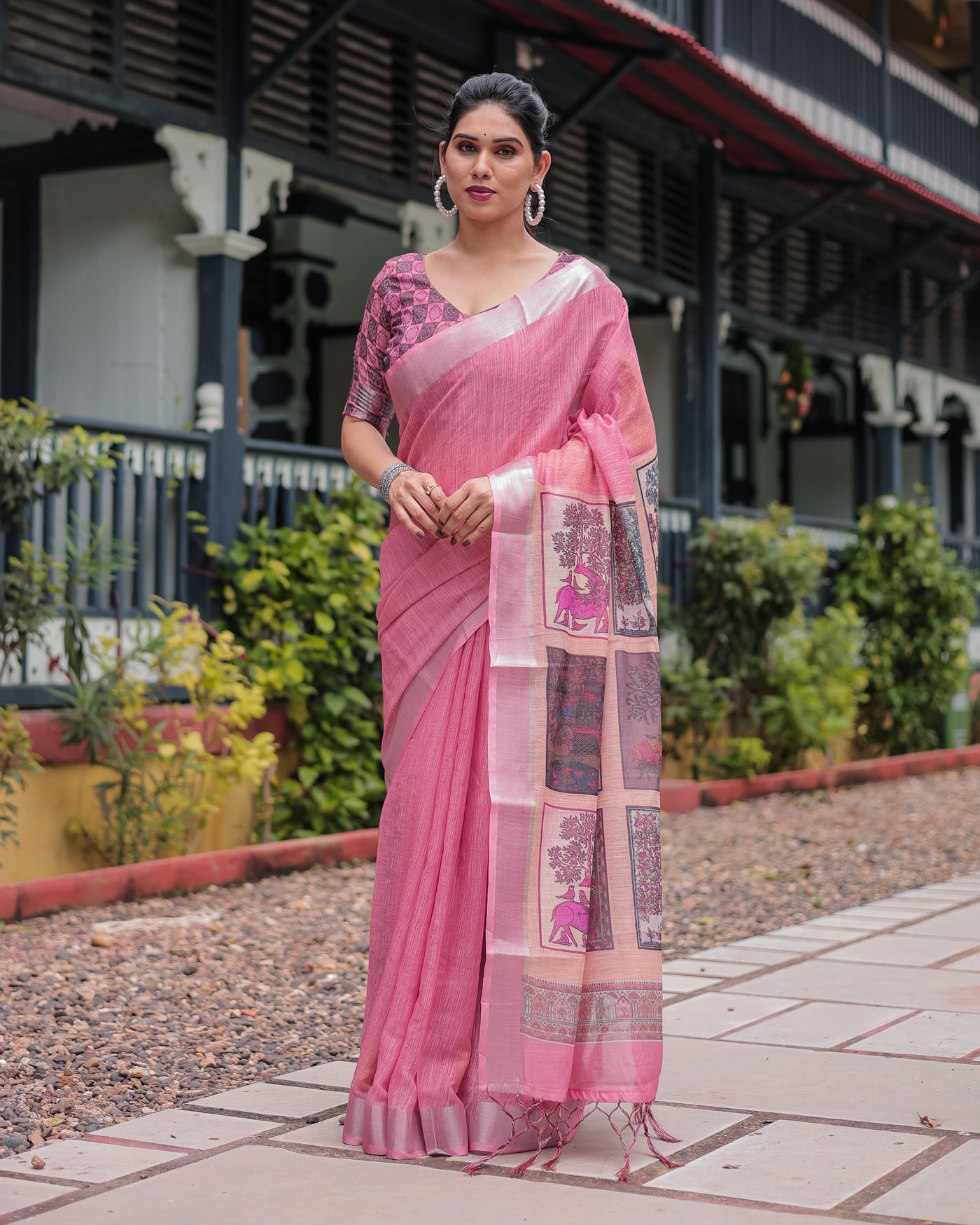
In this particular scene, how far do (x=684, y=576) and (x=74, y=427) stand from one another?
5064mm

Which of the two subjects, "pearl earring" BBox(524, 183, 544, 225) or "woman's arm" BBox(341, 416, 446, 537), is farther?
"pearl earring" BBox(524, 183, 544, 225)

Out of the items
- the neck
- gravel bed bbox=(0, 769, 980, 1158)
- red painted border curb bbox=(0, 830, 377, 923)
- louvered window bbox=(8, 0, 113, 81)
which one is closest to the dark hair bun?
the neck

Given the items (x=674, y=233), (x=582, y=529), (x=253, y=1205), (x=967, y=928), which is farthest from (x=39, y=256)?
(x=253, y=1205)

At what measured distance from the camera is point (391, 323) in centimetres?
336

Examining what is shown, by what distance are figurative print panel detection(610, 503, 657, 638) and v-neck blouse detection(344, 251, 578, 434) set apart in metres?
0.47

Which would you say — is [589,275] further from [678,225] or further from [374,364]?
[678,225]

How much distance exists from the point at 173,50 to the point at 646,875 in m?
5.53

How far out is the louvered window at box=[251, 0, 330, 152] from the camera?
25.8 feet

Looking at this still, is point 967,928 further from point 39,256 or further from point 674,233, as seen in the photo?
point 674,233

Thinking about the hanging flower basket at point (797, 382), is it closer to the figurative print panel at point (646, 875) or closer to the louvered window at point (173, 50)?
the louvered window at point (173, 50)

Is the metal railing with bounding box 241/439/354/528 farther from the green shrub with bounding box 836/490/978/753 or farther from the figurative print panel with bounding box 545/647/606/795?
the green shrub with bounding box 836/490/978/753

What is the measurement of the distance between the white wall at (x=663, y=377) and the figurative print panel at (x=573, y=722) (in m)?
8.49

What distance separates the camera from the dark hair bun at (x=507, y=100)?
10.8 feet

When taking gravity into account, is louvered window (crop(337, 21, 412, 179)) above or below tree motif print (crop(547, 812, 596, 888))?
above
